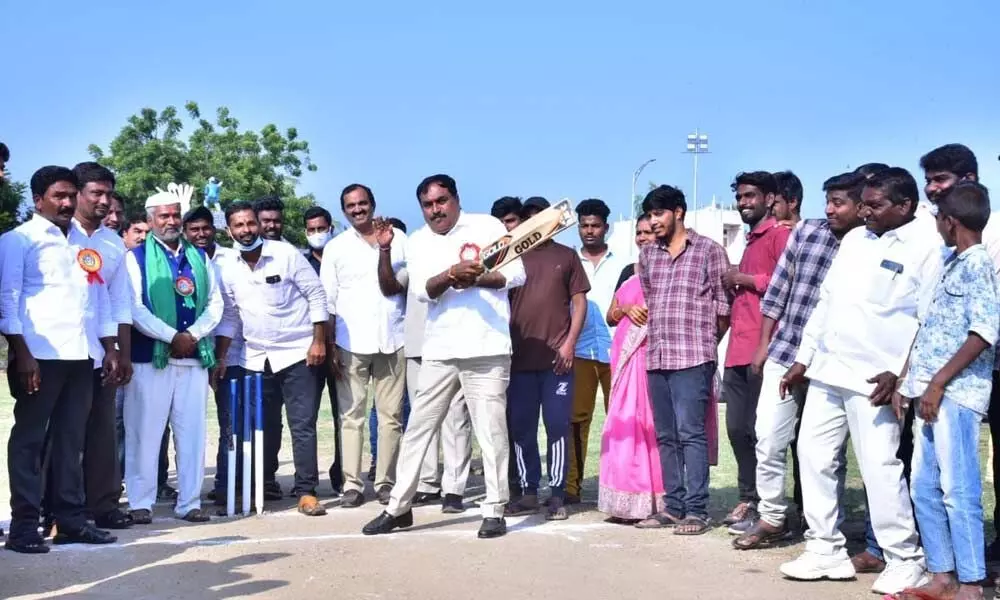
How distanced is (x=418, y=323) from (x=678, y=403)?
2.21m

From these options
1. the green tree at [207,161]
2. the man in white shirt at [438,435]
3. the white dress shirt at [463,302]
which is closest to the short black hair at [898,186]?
the white dress shirt at [463,302]

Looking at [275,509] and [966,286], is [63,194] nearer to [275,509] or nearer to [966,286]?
[275,509]

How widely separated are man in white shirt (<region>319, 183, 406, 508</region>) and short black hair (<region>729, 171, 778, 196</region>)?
2.68 m

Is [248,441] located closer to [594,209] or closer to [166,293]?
[166,293]

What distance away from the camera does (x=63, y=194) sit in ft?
23.7

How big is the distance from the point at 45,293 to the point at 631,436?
13.0 ft

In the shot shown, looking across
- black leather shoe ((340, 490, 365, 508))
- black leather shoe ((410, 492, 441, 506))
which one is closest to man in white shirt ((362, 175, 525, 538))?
black leather shoe ((340, 490, 365, 508))

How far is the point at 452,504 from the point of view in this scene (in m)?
8.64

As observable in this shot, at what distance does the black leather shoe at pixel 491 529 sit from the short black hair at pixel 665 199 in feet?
7.63

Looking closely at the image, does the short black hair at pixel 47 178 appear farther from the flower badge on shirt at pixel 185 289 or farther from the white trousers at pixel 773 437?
the white trousers at pixel 773 437

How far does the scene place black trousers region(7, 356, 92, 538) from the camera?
697cm

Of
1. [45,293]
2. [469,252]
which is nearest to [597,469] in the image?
[469,252]

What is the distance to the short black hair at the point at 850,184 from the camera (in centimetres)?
673

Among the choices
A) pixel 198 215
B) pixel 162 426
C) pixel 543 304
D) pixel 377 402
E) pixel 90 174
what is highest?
pixel 90 174
